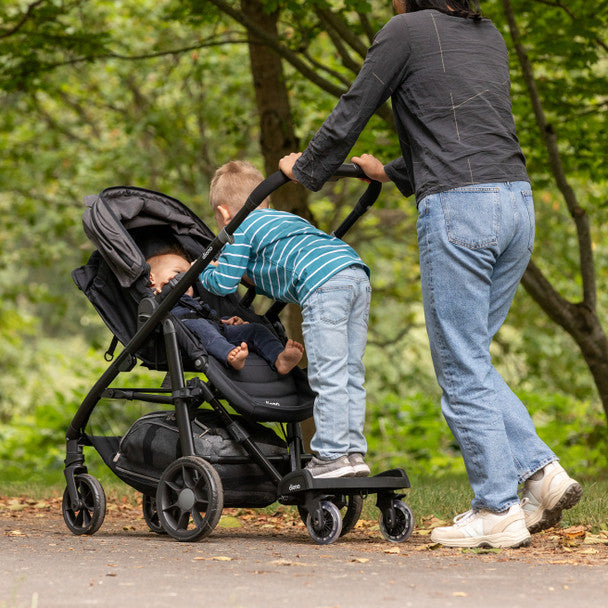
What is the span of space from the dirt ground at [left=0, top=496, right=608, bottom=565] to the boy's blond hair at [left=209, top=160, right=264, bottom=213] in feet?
5.14

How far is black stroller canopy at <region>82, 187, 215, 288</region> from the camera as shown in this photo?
4492mm

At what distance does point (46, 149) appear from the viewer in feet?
46.4

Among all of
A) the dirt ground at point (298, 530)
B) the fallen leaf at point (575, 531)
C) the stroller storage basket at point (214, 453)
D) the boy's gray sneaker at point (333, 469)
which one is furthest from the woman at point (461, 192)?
the stroller storage basket at point (214, 453)

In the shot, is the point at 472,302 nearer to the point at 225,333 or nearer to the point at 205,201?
the point at 225,333

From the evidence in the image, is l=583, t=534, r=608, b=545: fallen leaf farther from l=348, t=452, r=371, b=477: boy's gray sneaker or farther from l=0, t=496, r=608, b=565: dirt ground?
l=348, t=452, r=371, b=477: boy's gray sneaker

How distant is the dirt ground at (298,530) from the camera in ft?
12.1

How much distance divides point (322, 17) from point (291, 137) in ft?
3.03

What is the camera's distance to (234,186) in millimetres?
4543

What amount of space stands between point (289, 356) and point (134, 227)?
1.18 m

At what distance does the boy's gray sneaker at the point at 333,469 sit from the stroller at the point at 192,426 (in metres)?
0.07

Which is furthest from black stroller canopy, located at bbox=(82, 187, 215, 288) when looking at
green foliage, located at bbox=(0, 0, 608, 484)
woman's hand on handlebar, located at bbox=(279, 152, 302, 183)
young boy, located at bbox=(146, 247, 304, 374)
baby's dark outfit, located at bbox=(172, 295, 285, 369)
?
green foliage, located at bbox=(0, 0, 608, 484)

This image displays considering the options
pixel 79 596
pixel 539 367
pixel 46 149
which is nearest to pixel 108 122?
pixel 46 149

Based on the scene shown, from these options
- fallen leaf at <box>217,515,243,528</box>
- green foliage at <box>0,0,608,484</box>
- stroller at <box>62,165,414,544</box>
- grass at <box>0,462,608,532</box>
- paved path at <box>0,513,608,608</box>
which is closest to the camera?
paved path at <box>0,513,608,608</box>

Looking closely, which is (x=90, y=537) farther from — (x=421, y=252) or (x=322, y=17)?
(x=322, y=17)
